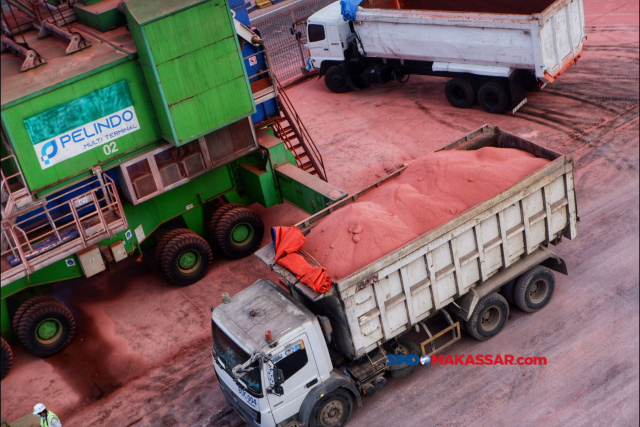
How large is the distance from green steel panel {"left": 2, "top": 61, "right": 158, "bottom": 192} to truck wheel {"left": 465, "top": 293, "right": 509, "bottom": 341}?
22.6 feet

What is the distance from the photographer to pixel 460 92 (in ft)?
64.8

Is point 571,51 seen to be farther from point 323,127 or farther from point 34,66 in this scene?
point 34,66

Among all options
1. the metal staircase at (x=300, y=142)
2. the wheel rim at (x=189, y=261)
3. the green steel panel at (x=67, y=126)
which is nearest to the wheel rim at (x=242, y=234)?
the wheel rim at (x=189, y=261)

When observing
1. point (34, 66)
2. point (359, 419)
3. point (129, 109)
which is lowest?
point (359, 419)

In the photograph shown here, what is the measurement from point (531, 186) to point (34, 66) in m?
8.80

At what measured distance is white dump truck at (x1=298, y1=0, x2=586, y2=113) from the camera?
17391mm

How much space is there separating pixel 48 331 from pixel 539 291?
8.93 m

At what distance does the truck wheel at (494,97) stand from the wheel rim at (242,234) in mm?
7450

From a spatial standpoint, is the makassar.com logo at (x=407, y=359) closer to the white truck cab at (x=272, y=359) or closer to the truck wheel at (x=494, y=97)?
the white truck cab at (x=272, y=359)

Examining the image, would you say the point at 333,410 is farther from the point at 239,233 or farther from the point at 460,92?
the point at 460,92

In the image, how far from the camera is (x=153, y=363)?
13.2 m

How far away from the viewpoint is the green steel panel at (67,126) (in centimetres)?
1262

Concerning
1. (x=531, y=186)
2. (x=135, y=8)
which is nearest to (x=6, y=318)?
(x=135, y=8)


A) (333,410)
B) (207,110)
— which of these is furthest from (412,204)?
(207,110)
